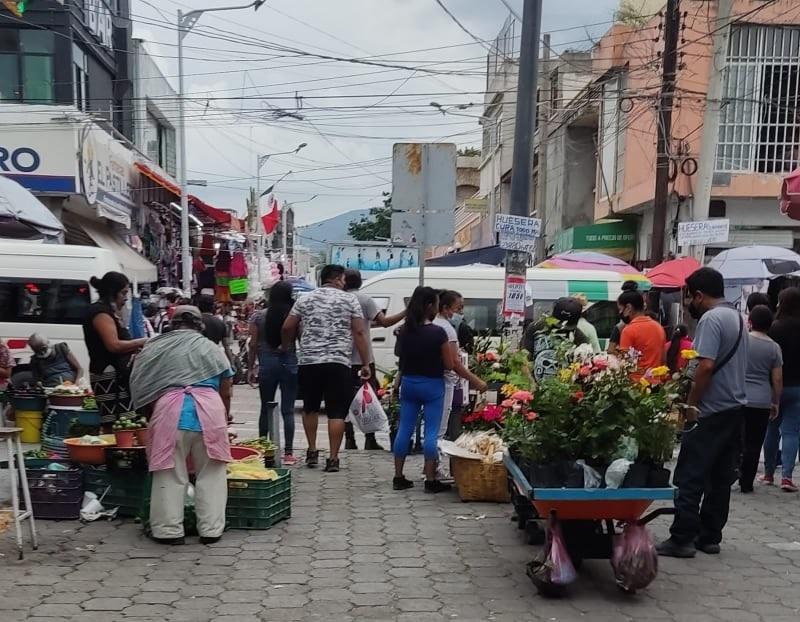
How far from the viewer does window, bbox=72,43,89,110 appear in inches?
864

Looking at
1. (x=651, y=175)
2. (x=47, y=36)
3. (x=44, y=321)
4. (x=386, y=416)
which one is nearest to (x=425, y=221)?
(x=386, y=416)

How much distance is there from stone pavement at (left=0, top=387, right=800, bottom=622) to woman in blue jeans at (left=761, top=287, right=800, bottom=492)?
1.15 meters

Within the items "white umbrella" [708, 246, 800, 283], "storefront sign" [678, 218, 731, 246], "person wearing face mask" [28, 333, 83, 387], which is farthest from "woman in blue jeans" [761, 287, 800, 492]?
"person wearing face mask" [28, 333, 83, 387]

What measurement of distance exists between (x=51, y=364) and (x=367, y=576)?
Result: 6.23 metres

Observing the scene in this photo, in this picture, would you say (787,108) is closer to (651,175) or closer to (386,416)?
(651,175)

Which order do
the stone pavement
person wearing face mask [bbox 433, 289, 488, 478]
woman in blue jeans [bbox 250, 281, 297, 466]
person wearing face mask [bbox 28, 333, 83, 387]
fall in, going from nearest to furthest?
the stone pavement < person wearing face mask [bbox 433, 289, 488, 478] < woman in blue jeans [bbox 250, 281, 297, 466] < person wearing face mask [bbox 28, 333, 83, 387]

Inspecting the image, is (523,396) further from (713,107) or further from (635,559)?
(713,107)

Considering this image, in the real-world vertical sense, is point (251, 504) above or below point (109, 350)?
below

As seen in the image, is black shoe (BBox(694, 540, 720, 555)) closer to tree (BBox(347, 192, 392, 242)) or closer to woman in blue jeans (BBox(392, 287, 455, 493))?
woman in blue jeans (BBox(392, 287, 455, 493))

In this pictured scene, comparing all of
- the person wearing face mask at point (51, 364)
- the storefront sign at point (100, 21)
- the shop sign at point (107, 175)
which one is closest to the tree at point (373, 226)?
the storefront sign at point (100, 21)

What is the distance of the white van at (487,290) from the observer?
1341cm

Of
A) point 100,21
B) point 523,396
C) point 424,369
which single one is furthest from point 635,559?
point 100,21

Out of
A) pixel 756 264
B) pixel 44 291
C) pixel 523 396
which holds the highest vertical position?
pixel 756 264

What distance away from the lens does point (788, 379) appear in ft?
24.9
